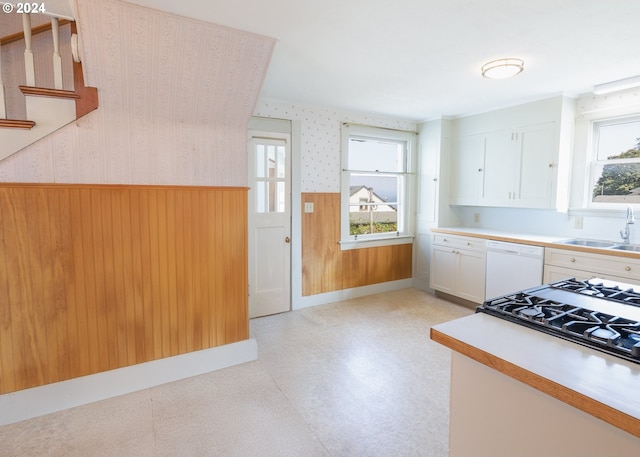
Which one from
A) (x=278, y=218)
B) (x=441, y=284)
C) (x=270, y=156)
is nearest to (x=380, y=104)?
(x=270, y=156)

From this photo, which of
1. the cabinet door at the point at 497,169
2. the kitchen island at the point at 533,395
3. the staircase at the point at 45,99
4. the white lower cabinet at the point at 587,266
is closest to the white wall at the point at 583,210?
the cabinet door at the point at 497,169

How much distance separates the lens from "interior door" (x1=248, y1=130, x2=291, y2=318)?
12.3ft

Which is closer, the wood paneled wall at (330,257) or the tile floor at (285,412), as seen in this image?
the tile floor at (285,412)

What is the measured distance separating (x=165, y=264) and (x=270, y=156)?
68.9 inches

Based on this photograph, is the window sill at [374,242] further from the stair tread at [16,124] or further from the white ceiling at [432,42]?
the stair tread at [16,124]

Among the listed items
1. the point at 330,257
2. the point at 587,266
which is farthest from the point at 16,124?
the point at 587,266

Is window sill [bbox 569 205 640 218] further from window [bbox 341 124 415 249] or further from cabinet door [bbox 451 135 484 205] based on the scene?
window [bbox 341 124 415 249]

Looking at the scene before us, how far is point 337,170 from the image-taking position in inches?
168

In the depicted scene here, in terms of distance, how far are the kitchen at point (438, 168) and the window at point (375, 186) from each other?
0.47 ft

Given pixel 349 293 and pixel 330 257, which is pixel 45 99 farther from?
pixel 349 293

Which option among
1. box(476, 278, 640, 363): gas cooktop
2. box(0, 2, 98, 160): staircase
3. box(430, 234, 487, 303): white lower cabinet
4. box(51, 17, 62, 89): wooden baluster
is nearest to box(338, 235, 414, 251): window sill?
box(430, 234, 487, 303): white lower cabinet

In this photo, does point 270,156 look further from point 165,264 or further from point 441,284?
point 441,284

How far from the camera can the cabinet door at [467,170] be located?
4281mm

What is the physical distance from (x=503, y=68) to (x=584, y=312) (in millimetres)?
2160
